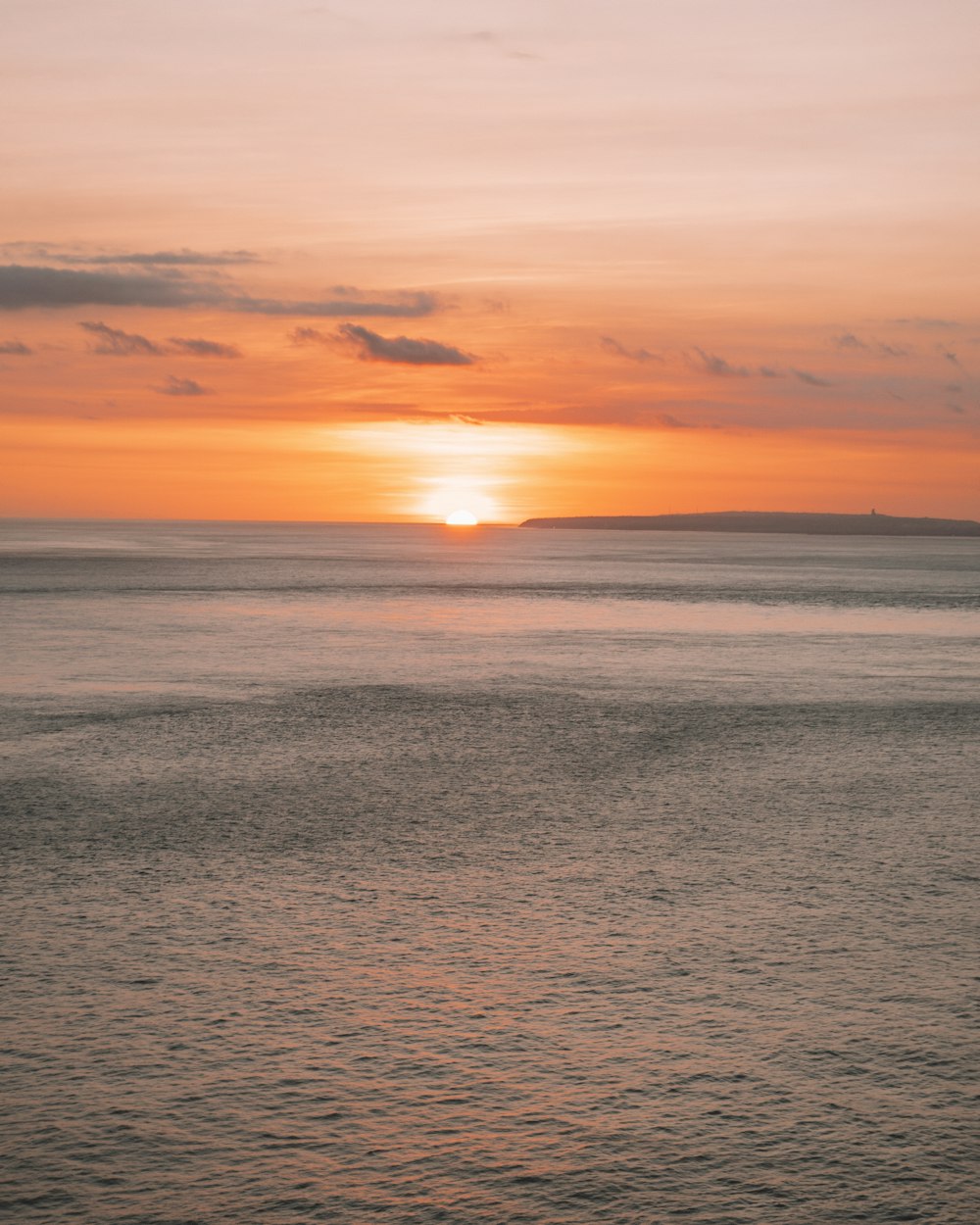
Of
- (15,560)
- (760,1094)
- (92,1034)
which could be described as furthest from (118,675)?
(15,560)

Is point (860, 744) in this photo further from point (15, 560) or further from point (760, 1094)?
point (15, 560)

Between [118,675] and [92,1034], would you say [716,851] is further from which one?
[118,675]

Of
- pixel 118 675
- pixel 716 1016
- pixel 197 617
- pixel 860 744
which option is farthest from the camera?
pixel 197 617

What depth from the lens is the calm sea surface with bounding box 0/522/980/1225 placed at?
6.98 metres

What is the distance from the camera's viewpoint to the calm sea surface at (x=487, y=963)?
698 centimetres

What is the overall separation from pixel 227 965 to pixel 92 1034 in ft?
4.77

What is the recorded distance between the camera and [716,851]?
13.4 m

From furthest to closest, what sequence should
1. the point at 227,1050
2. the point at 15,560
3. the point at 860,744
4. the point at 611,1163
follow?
the point at 15,560 → the point at 860,744 → the point at 227,1050 → the point at 611,1163

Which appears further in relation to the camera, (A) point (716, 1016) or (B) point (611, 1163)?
(A) point (716, 1016)

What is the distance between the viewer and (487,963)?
996 cm

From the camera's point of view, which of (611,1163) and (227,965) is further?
(227,965)

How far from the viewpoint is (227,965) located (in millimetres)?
9914

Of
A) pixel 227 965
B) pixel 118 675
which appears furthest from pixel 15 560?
pixel 227 965

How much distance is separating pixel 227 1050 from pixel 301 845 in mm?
5106
